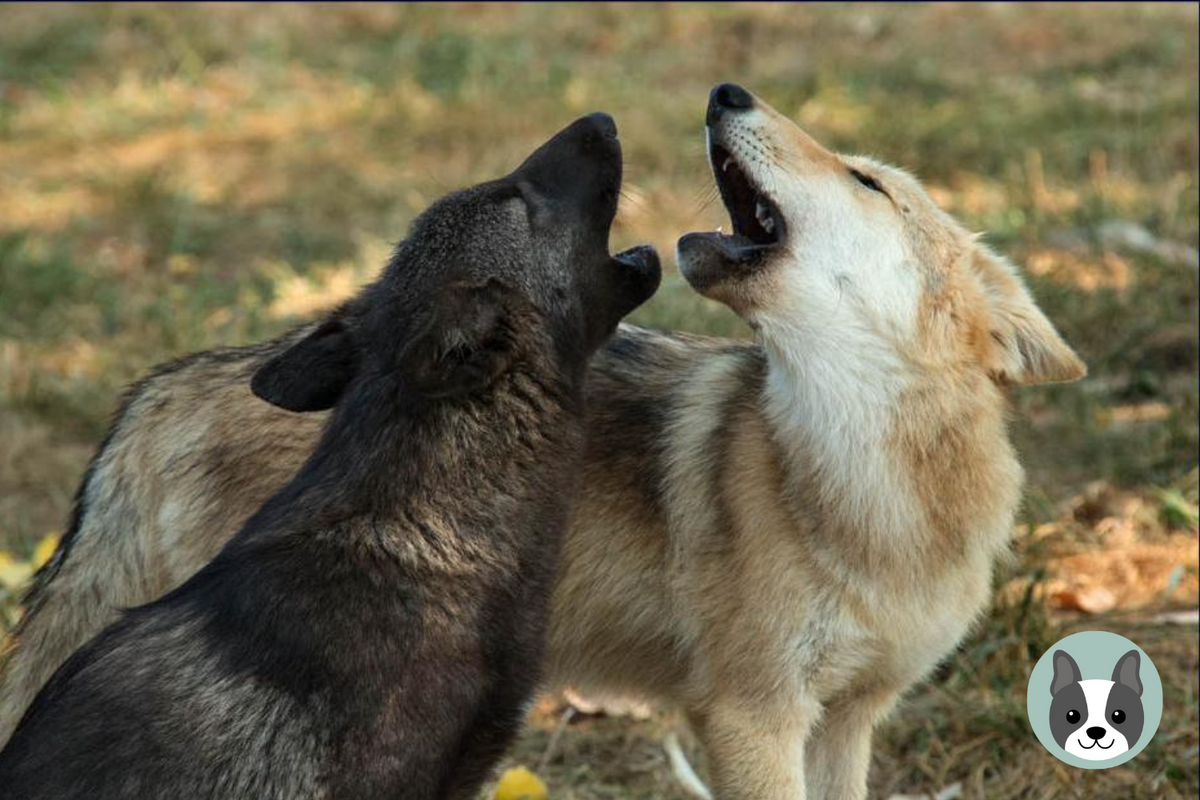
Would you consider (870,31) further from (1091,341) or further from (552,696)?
(552,696)

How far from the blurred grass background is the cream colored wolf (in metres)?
0.94

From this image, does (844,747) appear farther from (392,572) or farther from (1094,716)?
(392,572)

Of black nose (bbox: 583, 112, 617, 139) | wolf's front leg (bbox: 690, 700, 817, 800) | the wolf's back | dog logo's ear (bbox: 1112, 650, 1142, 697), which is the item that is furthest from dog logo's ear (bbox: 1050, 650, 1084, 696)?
the wolf's back

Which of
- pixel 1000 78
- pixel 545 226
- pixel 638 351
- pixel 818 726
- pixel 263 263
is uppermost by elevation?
pixel 545 226

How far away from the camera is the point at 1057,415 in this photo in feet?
24.4

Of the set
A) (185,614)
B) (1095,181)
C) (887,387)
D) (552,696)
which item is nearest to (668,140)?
(1095,181)

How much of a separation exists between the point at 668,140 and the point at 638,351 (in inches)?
222

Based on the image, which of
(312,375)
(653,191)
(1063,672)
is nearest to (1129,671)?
(1063,672)

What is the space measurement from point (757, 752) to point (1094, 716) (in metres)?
1.22

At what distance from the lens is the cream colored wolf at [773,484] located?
4.45 meters

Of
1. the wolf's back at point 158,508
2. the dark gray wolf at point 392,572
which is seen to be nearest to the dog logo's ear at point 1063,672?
the dark gray wolf at point 392,572

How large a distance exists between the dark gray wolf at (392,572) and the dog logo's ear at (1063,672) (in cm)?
180

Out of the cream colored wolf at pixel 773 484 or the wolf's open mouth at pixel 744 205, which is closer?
the cream colored wolf at pixel 773 484

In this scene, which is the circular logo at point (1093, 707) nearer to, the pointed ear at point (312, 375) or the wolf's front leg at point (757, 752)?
the wolf's front leg at point (757, 752)
